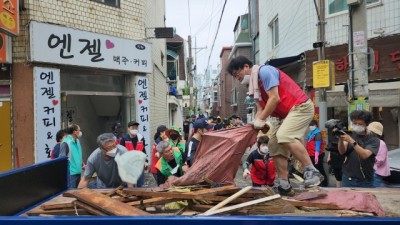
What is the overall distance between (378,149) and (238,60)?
2128 millimetres

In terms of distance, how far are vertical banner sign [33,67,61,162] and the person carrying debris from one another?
440 centimetres

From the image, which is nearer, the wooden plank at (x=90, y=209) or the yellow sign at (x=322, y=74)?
the wooden plank at (x=90, y=209)

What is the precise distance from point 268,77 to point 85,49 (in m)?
7.39

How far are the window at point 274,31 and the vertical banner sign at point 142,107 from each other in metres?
9.83

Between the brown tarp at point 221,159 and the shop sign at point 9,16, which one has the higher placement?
the shop sign at point 9,16

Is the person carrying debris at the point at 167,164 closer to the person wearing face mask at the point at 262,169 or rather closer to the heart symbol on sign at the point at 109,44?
the person wearing face mask at the point at 262,169

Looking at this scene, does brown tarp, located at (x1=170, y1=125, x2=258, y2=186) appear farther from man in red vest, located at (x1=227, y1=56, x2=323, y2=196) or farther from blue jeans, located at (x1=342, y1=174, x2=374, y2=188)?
blue jeans, located at (x1=342, y1=174, x2=374, y2=188)

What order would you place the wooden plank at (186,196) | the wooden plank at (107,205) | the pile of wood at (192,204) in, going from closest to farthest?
1. the wooden plank at (107,205)
2. the pile of wood at (192,204)
3. the wooden plank at (186,196)

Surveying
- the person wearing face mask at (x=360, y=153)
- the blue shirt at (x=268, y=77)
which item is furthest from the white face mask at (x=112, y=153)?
the person wearing face mask at (x=360, y=153)

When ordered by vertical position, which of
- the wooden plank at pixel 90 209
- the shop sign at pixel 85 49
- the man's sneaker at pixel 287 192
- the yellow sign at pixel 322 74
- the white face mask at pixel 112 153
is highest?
the shop sign at pixel 85 49

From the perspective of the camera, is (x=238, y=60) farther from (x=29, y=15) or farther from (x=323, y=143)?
(x=29, y=15)

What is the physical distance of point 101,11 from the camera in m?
10.5

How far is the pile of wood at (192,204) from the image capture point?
2672 millimetres

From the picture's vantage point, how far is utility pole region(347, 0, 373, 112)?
22.2ft
